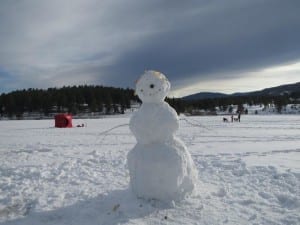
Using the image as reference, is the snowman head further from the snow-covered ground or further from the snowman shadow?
the snowman shadow

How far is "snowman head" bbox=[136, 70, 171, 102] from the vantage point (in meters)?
6.54

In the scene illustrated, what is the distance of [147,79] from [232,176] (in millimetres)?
3702

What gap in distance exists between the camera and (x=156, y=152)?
633cm

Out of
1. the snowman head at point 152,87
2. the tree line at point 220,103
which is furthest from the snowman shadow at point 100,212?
the tree line at point 220,103

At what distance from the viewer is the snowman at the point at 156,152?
6293 millimetres

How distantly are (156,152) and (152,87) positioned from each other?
1.20 metres

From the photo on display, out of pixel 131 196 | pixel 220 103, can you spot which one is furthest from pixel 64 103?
pixel 131 196

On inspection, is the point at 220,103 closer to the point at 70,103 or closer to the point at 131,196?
the point at 70,103

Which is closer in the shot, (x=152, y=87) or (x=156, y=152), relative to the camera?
(x=156, y=152)

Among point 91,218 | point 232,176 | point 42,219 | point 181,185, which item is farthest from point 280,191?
point 42,219

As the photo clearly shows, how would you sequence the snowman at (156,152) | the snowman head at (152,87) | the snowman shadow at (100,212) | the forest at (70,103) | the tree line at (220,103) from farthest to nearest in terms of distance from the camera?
the tree line at (220,103) → the forest at (70,103) → the snowman head at (152,87) → the snowman at (156,152) → the snowman shadow at (100,212)

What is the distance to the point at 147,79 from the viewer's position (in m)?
6.60

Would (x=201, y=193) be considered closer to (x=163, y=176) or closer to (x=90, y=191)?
(x=163, y=176)

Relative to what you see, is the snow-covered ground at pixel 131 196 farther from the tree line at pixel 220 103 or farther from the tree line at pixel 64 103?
the tree line at pixel 220 103
